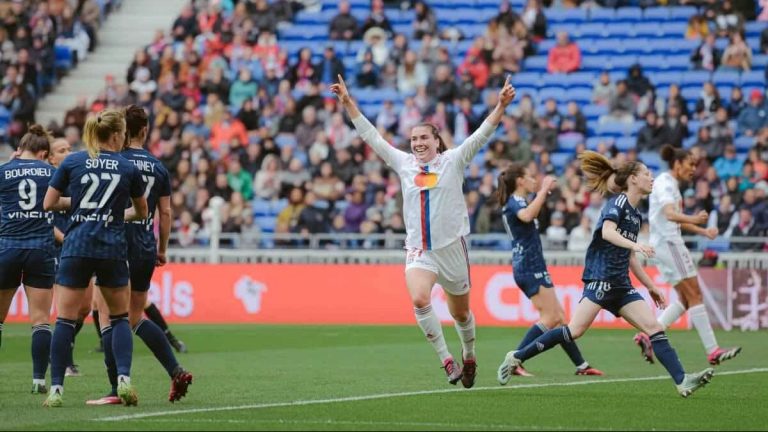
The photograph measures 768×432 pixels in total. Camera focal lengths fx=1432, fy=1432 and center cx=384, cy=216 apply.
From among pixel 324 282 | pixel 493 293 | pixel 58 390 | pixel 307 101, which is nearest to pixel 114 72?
pixel 307 101

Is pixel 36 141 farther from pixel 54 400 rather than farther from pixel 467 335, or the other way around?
pixel 467 335

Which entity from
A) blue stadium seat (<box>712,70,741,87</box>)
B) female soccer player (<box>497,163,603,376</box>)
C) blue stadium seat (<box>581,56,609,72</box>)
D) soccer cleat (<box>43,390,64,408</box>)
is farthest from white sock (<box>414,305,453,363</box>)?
blue stadium seat (<box>581,56,609,72</box>)

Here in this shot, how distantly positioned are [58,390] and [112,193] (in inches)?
59.8

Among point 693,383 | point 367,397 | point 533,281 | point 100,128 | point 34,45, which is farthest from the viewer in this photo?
point 34,45

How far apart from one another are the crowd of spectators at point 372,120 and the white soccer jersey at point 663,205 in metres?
7.84

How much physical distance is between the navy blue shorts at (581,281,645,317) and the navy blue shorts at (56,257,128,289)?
3885mm

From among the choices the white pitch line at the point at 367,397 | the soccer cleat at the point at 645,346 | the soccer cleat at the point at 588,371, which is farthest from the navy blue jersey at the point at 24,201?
the soccer cleat at the point at 645,346

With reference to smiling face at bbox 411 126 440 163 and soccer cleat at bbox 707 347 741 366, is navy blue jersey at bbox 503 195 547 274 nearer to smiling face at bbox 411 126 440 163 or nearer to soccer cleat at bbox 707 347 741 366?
soccer cleat at bbox 707 347 741 366

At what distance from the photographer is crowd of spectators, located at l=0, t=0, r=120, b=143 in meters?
30.8

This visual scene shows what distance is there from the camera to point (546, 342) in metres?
12.1

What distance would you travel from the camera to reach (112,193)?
1029 cm

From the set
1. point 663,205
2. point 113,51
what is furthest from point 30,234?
point 113,51

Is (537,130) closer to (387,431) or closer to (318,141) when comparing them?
(318,141)

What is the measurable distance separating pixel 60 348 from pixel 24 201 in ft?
6.13
